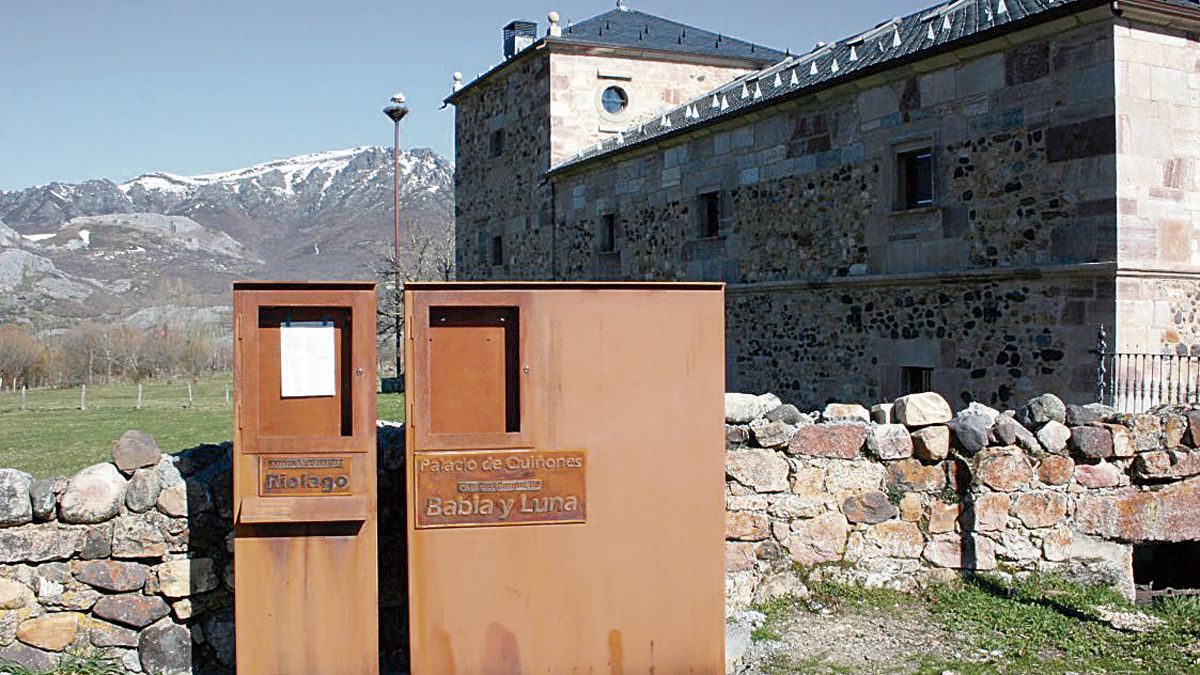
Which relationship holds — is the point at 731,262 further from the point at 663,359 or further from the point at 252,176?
the point at 252,176

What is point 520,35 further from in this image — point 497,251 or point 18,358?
point 18,358

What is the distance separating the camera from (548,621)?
505 centimetres

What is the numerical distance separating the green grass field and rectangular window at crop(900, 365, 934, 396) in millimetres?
9115

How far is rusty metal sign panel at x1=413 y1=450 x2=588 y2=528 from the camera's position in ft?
16.3

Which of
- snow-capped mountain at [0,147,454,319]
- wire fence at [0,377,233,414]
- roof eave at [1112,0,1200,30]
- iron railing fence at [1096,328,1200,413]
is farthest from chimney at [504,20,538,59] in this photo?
snow-capped mountain at [0,147,454,319]

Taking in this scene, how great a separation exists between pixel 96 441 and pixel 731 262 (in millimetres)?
11580

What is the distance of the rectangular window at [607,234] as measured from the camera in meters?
21.1

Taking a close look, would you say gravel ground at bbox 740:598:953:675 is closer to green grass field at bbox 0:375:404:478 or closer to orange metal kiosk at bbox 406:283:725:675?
orange metal kiosk at bbox 406:283:725:675

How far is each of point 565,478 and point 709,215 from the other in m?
13.4

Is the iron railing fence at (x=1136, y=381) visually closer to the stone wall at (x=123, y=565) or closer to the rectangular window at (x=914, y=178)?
the rectangular window at (x=914, y=178)

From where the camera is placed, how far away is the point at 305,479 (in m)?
4.90

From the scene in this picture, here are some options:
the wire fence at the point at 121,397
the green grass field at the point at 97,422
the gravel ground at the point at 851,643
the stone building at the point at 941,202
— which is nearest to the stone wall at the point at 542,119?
the stone building at the point at 941,202

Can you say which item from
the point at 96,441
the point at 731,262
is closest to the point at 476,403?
the point at 731,262

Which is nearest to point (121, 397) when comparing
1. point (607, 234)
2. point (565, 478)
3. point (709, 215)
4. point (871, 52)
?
point (607, 234)
